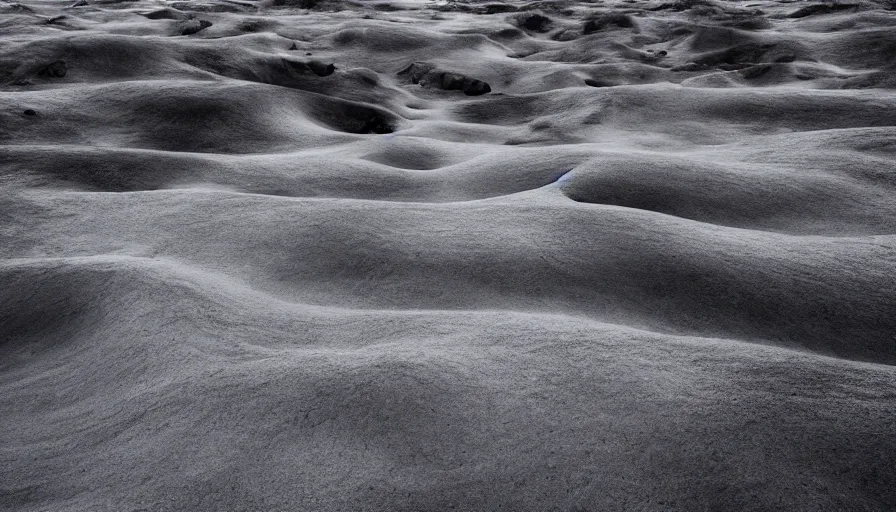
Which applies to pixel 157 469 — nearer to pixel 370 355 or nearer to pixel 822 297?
pixel 370 355

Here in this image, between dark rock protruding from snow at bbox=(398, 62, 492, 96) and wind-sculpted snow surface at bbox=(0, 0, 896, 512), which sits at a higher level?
dark rock protruding from snow at bbox=(398, 62, 492, 96)

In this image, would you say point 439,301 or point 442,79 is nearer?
point 439,301

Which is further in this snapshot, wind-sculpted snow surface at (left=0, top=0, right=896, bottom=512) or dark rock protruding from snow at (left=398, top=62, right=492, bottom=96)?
dark rock protruding from snow at (left=398, top=62, right=492, bottom=96)

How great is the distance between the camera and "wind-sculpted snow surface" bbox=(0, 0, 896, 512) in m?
0.99

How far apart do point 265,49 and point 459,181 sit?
258cm

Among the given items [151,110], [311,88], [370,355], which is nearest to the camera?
[370,355]

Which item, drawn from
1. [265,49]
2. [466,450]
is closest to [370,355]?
[466,450]

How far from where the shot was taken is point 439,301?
1.49 metres

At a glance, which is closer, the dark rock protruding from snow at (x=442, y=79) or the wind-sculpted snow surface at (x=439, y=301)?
the wind-sculpted snow surface at (x=439, y=301)

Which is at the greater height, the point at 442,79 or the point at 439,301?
the point at 442,79

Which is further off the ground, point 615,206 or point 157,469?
point 615,206

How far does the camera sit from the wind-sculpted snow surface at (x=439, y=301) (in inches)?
39.0

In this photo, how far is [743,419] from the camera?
106cm

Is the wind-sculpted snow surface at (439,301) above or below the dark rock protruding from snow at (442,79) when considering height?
below
